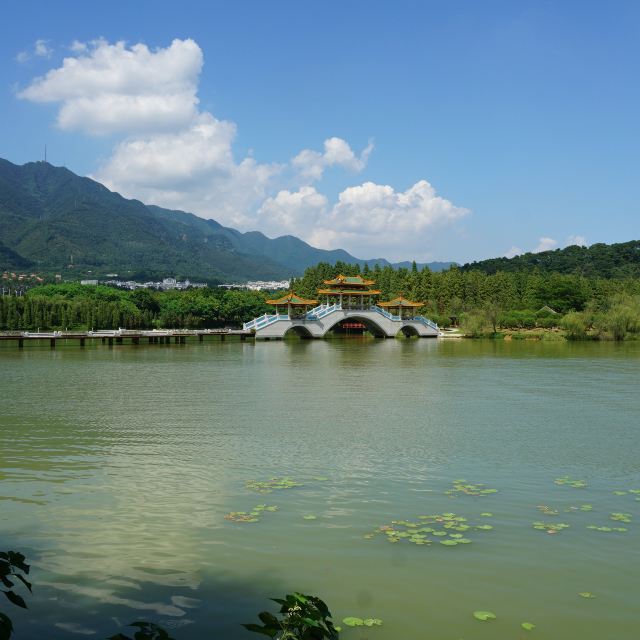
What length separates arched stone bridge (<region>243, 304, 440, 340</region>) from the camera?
210ft

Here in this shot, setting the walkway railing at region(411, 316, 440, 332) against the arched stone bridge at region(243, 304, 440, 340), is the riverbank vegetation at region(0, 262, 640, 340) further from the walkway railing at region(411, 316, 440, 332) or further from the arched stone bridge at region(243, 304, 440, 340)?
the arched stone bridge at region(243, 304, 440, 340)

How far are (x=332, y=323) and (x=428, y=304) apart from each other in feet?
70.1

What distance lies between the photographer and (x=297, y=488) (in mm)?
11508

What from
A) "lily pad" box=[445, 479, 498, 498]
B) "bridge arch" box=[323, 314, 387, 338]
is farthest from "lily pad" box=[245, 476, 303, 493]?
"bridge arch" box=[323, 314, 387, 338]

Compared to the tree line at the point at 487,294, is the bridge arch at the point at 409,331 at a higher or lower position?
lower

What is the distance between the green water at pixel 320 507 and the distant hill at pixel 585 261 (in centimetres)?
10457

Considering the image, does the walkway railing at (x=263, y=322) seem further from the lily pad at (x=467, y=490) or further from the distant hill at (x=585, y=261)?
the distant hill at (x=585, y=261)

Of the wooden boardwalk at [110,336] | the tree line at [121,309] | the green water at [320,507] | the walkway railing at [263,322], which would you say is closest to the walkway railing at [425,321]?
the walkway railing at [263,322]

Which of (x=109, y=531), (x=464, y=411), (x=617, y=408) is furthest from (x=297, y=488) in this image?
(x=617, y=408)

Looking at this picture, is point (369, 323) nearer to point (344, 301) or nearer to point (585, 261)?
point (344, 301)

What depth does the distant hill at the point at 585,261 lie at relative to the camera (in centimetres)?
12700

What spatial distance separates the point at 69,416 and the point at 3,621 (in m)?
17.5

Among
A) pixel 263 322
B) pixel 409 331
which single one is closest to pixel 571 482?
pixel 263 322

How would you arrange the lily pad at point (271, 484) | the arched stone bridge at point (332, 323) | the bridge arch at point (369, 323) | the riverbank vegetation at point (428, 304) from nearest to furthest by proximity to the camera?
1. the lily pad at point (271, 484)
2. the arched stone bridge at point (332, 323)
3. the riverbank vegetation at point (428, 304)
4. the bridge arch at point (369, 323)
